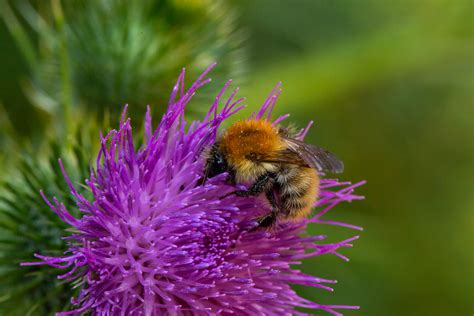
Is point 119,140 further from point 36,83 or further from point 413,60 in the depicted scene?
point 413,60

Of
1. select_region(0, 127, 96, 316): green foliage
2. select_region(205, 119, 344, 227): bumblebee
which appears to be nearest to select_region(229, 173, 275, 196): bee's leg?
select_region(205, 119, 344, 227): bumblebee

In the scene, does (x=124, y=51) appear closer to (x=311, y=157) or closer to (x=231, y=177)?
(x=231, y=177)

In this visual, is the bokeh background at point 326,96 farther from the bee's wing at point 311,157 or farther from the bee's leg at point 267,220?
the bee's wing at point 311,157

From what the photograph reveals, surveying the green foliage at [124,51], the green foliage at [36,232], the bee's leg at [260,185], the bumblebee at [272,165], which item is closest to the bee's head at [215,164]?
the bumblebee at [272,165]

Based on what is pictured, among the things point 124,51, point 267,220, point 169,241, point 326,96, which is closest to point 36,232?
point 169,241

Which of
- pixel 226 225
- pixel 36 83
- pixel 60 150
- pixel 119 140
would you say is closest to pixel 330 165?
pixel 226 225
